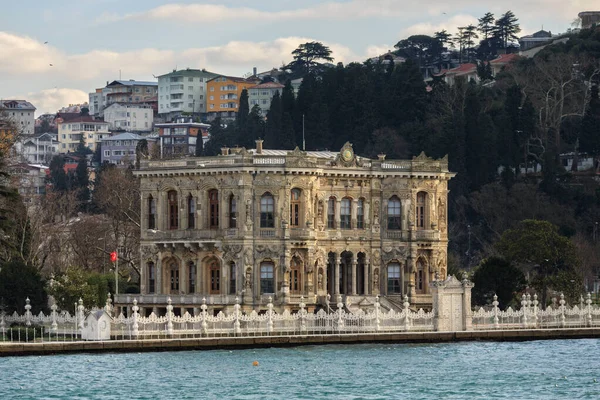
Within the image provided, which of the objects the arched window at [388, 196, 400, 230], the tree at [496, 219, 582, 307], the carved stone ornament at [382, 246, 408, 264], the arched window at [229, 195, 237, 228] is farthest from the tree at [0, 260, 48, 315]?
the tree at [496, 219, 582, 307]

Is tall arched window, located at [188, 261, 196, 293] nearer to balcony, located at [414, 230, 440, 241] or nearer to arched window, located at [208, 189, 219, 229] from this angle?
arched window, located at [208, 189, 219, 229]

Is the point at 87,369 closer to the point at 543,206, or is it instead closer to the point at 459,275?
the point at 459,275

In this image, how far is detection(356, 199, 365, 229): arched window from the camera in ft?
304

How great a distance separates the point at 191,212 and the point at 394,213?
32.9ft

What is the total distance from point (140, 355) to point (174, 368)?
153 inches

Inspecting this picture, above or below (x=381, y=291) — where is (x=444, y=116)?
above

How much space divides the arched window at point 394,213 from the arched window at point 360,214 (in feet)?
4.70

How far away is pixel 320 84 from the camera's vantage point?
149125mm

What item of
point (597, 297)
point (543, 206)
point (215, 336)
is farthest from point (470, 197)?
point (215, 336)

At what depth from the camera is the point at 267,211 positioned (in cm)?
8975

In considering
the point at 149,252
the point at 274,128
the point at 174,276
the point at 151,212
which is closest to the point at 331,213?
the point at 174,276

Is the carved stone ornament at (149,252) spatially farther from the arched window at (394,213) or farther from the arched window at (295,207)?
the arched window at (394,213)

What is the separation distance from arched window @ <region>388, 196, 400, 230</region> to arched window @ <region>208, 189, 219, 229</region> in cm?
881

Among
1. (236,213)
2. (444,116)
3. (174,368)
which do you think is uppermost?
(444,116)
